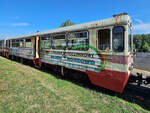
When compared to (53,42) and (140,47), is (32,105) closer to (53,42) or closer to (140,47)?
(53,42)

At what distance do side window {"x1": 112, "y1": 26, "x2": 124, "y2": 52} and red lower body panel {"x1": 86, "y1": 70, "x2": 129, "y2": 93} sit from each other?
2.77 ft

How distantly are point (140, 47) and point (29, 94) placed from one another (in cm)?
8134

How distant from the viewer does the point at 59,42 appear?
19.3ft

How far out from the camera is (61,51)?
18.8 ft

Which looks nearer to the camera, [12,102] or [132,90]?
[12,102]

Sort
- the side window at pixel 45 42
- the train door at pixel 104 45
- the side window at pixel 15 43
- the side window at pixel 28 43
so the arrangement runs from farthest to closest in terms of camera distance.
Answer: the side window at pixel 15 43 < the side window at pixel 28 43 < the side window at pixel 45 42 < the train door at pixel 104 45

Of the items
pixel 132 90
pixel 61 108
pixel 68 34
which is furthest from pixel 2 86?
pixel 132 90

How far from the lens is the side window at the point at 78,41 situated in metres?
4.64

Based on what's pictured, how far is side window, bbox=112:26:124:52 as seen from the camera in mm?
3664

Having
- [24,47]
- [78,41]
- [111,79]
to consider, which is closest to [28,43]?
[24,47]

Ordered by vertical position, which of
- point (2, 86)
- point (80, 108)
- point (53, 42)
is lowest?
point (80, 108)

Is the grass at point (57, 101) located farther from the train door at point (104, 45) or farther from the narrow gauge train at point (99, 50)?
the train door at point (104, 45)

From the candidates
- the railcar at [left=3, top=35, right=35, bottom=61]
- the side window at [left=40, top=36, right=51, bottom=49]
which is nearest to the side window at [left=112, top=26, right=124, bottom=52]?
the side window at [left=40, top=36, right=51, bottom=49]

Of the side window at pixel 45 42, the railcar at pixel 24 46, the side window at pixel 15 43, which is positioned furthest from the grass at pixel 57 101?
the side window at pixel 15 43
